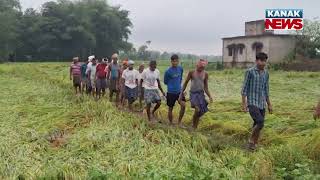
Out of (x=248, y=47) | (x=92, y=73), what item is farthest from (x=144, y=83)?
(x=248, y=47)

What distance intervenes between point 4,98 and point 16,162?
380 inches

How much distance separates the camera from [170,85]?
1077 cm

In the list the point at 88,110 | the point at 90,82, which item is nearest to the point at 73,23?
the point at 90,82

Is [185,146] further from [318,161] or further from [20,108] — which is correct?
[20,108]

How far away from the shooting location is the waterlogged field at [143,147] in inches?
252

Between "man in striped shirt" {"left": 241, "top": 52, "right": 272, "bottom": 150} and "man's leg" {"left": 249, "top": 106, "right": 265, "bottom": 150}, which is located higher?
"man in striped shirt" {"left": 241, "top": 52, "right": 272, "bottom": 150}

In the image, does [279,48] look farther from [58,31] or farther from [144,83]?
[144,83]

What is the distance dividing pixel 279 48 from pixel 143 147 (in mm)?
36969

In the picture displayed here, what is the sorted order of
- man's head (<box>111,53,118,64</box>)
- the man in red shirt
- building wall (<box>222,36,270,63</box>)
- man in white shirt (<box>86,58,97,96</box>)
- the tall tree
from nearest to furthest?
man's head (<box>111,53,118,64</box>)
the man in red shirt
man in white shirt (<box>86,58,97,96</box>)
building wall (<box>222,36,270,63</box>)
the tall tree

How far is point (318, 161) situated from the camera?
7590 millimetres

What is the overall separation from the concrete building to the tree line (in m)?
21.2

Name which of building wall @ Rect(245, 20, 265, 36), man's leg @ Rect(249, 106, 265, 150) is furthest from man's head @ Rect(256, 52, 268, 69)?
building wall @ Rect(245, 20, 265, 36)

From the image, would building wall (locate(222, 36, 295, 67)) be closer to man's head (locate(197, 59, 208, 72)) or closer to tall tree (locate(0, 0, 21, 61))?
tall tree (locate(0, 0, 21, 61))

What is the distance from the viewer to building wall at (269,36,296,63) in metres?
42.7
